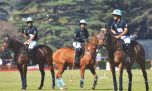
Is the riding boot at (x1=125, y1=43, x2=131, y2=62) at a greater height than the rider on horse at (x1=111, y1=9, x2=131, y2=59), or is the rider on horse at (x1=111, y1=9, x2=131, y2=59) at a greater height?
the rider on horse at (x1=111, y1=9, x2=131, y2=59)

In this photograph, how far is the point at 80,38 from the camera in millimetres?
28938

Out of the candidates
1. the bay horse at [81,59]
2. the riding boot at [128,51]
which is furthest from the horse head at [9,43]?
the riding boot at [128,51]

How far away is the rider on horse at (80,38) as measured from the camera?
1127 inches

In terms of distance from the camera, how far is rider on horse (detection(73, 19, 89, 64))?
2862 cm

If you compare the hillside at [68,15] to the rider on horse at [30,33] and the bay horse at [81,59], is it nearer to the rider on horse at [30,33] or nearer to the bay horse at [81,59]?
the bay horse at [81,59]

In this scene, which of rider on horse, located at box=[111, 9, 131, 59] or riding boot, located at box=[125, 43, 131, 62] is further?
riding boot, located at box=[125, 43, 131, 62]

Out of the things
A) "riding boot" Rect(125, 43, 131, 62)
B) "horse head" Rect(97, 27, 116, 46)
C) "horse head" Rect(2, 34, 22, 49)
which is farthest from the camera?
"horse head" Rect(2, 34, 22, 49)

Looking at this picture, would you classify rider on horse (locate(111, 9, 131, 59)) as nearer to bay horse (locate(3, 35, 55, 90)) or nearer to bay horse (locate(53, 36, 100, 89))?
bay horse (locate(53, 36, 100, 89))

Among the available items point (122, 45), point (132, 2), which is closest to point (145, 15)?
point (132, 2)

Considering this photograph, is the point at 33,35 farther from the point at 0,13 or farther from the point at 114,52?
the point at 0,13

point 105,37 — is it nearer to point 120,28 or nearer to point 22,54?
point 120,28

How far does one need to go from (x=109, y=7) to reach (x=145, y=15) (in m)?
5.55

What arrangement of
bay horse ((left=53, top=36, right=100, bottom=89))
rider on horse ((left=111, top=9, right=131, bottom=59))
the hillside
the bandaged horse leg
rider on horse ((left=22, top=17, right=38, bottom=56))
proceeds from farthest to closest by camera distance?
1. the hillside
2. the bandaged horse leg
3. bay horse ((left=53, top=36, right=100, bottom=89))
4. rider on horse ((left=22, top=17, right=38, bottom=56))
5. rider on horse ((left=111, top=9, right=131, bottom=59))

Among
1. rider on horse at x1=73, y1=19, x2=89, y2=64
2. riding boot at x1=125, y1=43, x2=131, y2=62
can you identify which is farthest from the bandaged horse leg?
riding boot at x1=125, y1=43, x2=131, y2=62
